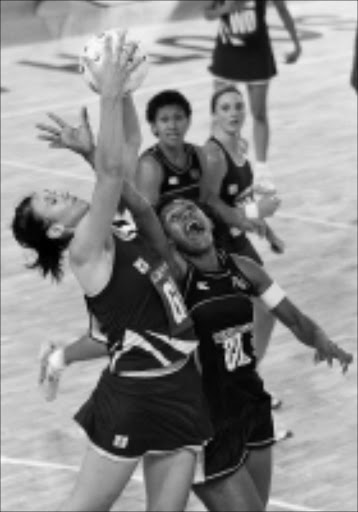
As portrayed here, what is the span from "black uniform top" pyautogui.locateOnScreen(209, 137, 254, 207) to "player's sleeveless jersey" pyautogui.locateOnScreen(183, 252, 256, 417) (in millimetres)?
2321

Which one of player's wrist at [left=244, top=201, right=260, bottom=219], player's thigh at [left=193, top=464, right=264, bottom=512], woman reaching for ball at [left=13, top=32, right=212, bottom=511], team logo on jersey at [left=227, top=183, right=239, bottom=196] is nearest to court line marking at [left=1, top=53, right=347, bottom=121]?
team logo on jersey at [left=227, top=183, right=239, bottom=196]

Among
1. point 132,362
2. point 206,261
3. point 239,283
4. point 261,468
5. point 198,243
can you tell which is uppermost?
point 198,243

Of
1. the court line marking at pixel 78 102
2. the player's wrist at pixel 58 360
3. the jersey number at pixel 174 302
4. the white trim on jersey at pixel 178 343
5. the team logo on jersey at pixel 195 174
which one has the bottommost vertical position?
the court line marking at pixel 78 102

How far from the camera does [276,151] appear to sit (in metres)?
15.6

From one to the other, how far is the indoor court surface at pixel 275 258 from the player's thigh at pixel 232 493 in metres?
1.55

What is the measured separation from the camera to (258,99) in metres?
14.4

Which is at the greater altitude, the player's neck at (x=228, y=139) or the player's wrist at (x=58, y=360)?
the player's neck at (x=228, y=139)

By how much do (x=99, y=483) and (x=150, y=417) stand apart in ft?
1.06

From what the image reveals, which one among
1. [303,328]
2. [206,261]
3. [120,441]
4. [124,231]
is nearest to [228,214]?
[303,328]

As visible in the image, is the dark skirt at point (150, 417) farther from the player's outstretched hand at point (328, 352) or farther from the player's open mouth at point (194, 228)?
the player's outstretched hand at point (328, 352)

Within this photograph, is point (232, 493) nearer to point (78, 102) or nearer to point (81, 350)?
point (81, 350)

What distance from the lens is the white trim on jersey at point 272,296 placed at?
7.09 metres

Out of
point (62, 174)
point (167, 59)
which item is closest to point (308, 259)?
point (62, 174)

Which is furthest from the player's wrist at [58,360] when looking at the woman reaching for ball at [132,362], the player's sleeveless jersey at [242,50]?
the player's sleeveless jersey at [242,50]
